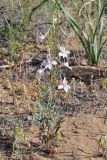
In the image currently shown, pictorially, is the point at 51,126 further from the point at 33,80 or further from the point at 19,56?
Result: the point at 19,56

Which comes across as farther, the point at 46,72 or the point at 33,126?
the point at 46,72

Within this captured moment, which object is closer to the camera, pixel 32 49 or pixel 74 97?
pixel 74 97

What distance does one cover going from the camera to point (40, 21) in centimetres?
520

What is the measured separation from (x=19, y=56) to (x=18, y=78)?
341mm

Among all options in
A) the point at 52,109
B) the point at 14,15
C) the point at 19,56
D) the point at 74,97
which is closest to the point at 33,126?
the point at 52,109

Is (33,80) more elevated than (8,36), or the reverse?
(8,36)

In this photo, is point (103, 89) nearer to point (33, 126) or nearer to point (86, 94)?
point (86, 94)

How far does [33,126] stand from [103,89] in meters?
0.80

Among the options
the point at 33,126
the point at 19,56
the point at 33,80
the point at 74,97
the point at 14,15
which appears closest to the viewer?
the point at 33,126

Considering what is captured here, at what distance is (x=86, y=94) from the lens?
3.93 meters

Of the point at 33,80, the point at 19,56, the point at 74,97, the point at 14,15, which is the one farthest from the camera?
the point at 14,15

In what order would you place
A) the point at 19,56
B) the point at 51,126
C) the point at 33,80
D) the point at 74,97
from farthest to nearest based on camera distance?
the point at 19,56 < the point at 33,80 < the point at 74,97 < the point at 51,126

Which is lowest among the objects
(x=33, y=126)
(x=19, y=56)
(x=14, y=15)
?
(x=33, y=126)

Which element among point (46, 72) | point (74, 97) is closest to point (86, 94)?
point (74, 97)
